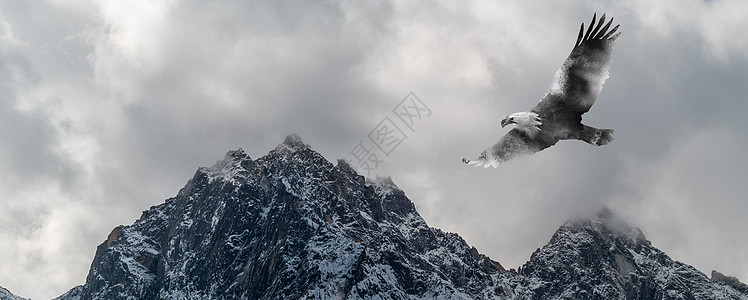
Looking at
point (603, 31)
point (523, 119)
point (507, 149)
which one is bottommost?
point (523, 119)

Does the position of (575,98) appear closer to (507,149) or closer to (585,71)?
(585,71)

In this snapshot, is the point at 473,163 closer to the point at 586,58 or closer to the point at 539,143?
the point at 539,143

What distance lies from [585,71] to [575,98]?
98 centimetres

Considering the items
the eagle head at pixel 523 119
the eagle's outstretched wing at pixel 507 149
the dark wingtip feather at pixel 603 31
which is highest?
the dark wingtip feather at pixel 603 31

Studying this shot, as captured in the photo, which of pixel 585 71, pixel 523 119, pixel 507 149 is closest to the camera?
pixel 585 71

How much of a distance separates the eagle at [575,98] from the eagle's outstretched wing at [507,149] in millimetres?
398

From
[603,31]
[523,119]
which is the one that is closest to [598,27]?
[603,31]

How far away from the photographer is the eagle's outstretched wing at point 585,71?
26.0m

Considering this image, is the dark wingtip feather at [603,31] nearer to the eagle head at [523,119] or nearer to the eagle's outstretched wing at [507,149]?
the eagle head at [523,119]

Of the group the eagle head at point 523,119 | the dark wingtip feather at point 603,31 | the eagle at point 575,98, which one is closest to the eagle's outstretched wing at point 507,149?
the eagle at point 575,98

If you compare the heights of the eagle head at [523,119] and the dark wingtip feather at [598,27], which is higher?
the dark wingtip feather at [598,27]

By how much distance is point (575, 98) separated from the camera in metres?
26.5

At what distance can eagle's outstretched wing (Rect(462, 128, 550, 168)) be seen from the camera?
29781mm

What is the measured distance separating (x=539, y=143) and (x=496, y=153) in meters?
1.86
